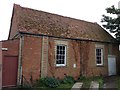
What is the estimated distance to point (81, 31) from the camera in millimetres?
20688

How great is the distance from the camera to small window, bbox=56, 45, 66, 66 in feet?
56.7

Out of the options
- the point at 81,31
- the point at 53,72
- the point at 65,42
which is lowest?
the point at 53,72

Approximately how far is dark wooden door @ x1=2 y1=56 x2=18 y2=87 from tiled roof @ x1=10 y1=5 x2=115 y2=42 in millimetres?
2832

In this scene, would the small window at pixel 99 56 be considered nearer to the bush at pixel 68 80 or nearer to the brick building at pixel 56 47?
the brick building at pixel 56 47

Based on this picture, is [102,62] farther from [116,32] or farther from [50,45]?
[50,45]

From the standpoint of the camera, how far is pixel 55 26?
18.7 meters

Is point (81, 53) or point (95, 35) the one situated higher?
point (95, 35)

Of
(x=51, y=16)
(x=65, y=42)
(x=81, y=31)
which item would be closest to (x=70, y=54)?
(x=65, y=42)

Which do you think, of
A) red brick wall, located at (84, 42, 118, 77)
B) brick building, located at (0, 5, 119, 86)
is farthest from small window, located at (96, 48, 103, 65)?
red brick wall, located at (84, 42, 118, 77)

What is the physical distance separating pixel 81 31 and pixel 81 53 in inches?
121

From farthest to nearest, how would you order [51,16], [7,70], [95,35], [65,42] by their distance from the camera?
[95,35], [51,16], [65,42], [7,70]

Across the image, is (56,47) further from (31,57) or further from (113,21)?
(113,21)

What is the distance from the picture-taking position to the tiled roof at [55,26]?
54.4ft

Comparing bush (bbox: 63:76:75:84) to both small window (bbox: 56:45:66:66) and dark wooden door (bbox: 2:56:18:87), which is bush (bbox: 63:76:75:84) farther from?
dark wooden door (bbox: 2:56:18:87)
